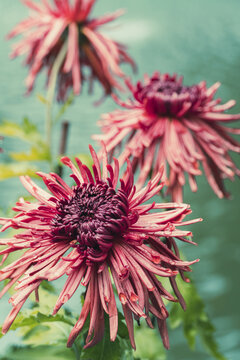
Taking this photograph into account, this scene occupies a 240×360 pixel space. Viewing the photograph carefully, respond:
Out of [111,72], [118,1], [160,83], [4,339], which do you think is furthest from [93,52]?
[118,1]

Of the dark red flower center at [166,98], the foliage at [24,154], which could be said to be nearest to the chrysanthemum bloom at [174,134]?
the dark red flower center at [166,98]

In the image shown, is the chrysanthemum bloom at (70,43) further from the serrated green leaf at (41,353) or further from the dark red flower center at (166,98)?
the serrated green leaf at (41,353)

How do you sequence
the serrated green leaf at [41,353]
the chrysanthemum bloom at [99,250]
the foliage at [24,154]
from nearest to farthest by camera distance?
the chrysanthemum bloom at [99,250] < the serrated green leaf at [41,353] < the foliage at [24,154]

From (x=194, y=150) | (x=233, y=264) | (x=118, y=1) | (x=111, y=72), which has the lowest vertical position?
(x=233, y=264)

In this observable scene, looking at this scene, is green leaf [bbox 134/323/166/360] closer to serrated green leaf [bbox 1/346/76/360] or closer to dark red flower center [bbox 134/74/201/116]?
serrated green leaf [bbox 1/346/76/360]

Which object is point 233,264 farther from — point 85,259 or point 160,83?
point 85,259

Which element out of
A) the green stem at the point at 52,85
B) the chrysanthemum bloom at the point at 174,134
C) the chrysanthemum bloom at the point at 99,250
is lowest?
the chrysanthemum bloom at the point at 99,250

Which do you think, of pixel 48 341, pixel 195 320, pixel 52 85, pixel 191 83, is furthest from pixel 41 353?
pixel 191 83

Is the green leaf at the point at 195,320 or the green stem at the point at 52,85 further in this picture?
the green stem at the point at 52,85

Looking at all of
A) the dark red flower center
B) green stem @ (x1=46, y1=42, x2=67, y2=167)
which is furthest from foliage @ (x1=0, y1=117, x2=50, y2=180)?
the dark red flower center
